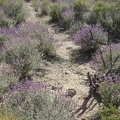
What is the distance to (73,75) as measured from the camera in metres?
5.90

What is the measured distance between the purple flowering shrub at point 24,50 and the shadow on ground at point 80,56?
59 centimetres

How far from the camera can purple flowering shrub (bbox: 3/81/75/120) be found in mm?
3481

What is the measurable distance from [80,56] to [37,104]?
3.36 meters

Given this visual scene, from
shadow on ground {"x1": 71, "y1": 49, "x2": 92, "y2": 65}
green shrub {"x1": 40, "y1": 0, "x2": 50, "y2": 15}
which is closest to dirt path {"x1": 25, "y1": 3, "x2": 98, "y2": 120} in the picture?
shadow on ground {"x1": 71, "y1": 49, "x2": 92, "y2": 65}

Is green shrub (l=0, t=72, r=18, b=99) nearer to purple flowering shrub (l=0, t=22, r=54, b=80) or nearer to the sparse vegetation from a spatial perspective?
the sparse vegetation

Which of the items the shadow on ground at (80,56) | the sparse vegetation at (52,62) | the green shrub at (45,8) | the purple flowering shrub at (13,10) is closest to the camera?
the sparse vegetation at (52,62)

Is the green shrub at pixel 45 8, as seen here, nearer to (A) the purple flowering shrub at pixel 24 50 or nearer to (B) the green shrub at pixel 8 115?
(A) the purple flowering shrub at pixel 24 50

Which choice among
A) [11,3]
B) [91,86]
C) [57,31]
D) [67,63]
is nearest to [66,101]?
[91,86]

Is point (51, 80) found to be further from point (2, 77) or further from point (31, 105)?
point (31, 105)

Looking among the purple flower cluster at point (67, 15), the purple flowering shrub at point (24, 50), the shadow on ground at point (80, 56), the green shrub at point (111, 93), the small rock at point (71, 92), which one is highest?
the green shrub at point (111, 93)

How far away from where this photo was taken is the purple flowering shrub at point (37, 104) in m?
3.48

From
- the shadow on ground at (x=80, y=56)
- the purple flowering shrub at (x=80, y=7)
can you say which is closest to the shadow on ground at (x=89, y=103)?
the shadow on ground at (x=80, y=56)

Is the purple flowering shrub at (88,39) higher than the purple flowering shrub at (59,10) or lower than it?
higher

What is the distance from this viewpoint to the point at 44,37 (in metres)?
6.93
